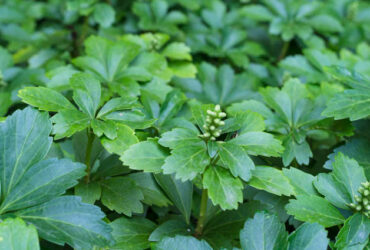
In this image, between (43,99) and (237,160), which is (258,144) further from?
(43,99)

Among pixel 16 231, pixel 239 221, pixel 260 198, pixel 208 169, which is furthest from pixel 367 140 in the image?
pixel 16 231

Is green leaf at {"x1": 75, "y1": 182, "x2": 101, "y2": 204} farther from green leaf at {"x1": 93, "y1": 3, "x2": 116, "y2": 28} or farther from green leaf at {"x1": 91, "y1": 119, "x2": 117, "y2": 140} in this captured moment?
green leaf at {"x1": 93, "y1": 3, "x2": 116, "y2": 28}

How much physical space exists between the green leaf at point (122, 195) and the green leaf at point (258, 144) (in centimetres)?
36

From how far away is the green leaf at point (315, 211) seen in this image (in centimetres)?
114

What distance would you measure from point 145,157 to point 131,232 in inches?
10.9

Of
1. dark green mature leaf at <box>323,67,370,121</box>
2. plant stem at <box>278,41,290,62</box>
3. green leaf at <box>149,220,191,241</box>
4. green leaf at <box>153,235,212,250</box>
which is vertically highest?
dark green mature leaf at <box>323,67,370,121</box>

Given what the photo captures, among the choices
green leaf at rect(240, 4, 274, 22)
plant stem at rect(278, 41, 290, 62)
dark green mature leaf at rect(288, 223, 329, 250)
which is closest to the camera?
dark green mature leaf at rect(288, 223, 329, 250)

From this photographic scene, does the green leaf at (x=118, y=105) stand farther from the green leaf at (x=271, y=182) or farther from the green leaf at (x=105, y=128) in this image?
the green leaf at (x=271, y=182)

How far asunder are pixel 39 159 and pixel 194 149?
0.44m

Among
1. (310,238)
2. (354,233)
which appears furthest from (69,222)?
(354,233)

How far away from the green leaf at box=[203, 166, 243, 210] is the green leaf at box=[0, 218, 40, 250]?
45 cm

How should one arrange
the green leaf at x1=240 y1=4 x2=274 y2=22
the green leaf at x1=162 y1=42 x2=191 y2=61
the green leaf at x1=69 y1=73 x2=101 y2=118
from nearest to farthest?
the green leaf at x1=69 y1=73 x2=101 y2=118 → the green leaf at x1=162 y1=42 x2=191 y2=61 → the green leaf at x1=240 y1=4 x2=274 y2=22

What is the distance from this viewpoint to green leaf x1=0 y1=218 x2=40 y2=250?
93 cm

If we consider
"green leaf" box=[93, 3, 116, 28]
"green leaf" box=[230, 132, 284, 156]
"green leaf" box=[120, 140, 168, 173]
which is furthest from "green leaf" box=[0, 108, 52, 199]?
"green leaf" box=[93, 3, 116, 28]
